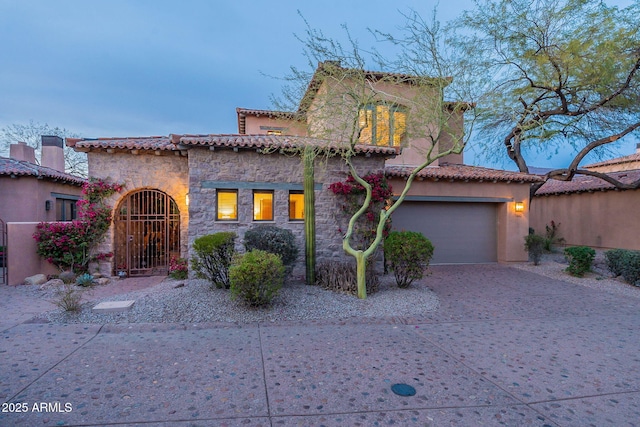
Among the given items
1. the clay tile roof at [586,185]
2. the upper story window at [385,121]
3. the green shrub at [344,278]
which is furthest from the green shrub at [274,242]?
the clay tile roof at [586,185]

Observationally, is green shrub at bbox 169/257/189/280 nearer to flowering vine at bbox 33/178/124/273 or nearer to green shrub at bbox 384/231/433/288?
flowering vine at bbox 33/178/124/273

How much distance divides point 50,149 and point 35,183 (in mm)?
5990

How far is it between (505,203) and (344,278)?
8286 millimetres

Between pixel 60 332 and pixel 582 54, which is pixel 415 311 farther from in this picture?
pixel 582 54

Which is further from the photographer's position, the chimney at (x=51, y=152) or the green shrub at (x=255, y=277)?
the chimney at (x=51, y=152)

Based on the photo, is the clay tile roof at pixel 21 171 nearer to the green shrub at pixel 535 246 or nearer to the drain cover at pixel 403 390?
the drain cover at pixel 403 390

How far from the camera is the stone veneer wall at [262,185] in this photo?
8.60 meters

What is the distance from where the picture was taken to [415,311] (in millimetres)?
6059

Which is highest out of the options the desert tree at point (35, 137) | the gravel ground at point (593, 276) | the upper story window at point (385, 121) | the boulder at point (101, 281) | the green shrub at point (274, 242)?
the desert tree at point (35, 137)

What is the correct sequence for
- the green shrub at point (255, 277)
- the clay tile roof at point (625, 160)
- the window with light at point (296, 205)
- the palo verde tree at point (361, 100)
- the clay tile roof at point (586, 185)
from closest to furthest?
the green shrub at point (255, 277) < the palo verde tree at point (361, 100) < the window with light at point (296, 205) < the clay tile roof at point (586, 185) < the clay tile roof at point (625, 160)

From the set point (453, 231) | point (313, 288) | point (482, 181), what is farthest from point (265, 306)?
point (482, 181)

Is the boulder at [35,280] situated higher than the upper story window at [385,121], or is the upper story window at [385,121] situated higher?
the upper story window at [385,121]

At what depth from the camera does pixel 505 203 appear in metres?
12.1

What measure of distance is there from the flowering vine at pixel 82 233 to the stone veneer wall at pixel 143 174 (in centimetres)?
20
